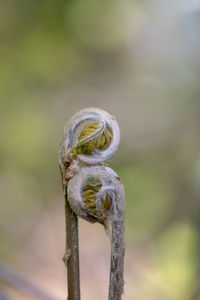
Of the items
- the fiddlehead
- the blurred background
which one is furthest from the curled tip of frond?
the blurred background

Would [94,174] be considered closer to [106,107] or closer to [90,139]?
[90,139]

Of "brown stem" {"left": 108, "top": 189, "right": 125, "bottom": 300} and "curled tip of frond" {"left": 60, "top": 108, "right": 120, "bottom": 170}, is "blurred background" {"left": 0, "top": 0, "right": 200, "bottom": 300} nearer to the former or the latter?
"brown stem" {"left": 108, "top": 189, "right": 125, "bottom": 300}

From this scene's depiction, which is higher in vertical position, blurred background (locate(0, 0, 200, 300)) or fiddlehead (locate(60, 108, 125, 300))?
blurred background (locate(0, 0, 200, 300))

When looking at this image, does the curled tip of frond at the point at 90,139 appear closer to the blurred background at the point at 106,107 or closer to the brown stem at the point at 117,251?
the brown stem at the point at 117,251

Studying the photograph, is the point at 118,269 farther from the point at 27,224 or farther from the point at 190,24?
the point at 190,24

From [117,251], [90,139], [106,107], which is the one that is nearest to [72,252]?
[117,251]
